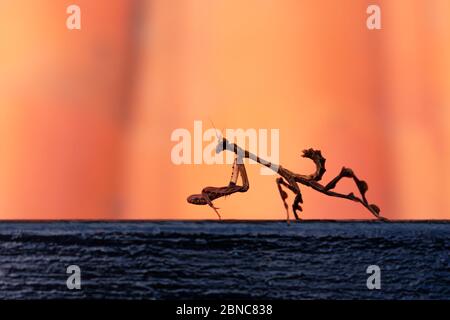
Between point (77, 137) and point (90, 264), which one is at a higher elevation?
point (77, 137)

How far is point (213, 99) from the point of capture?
1.94m

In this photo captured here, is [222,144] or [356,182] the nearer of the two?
[356,182]

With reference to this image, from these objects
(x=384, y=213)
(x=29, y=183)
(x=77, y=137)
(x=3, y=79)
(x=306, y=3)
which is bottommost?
(x=384, y=213)

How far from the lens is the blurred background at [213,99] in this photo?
1.82 metres

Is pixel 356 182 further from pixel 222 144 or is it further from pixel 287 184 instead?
pixel 222 144

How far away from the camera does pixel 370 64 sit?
6.33ft

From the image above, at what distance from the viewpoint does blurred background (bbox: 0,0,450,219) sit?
182cm

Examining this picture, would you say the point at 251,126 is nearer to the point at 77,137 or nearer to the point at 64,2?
the point at 77,137

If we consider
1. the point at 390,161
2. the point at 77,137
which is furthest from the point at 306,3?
the point at 77,137

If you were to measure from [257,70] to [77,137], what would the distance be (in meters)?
0.67
